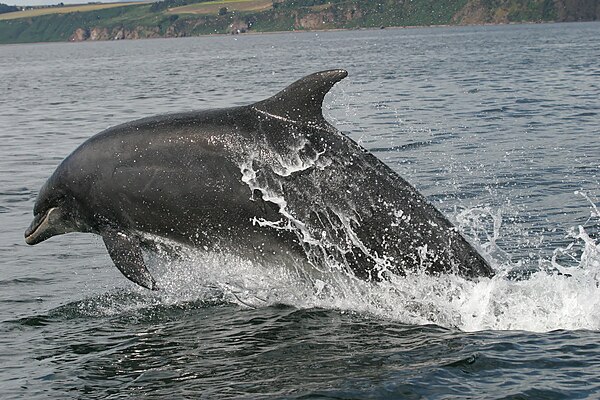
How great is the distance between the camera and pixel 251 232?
10.8 metres

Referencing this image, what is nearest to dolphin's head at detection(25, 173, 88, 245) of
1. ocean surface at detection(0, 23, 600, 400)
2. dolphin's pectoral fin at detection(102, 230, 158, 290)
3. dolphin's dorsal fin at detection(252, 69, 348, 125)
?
dolphin's pectoral fin at detection(102, 230, 158, 290)

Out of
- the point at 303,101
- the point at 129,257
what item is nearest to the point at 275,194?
the point at 303,101

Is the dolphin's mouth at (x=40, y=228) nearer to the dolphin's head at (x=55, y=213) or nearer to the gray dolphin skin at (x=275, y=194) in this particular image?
the dolphin's head at (x=55, y=213)

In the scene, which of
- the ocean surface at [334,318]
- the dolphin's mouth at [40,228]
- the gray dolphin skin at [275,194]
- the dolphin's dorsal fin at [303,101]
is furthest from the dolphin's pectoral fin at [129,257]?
the dolphin's dorsal fin at [303,101]

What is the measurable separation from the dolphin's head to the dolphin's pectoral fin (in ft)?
2.34

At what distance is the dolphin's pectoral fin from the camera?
10.7m

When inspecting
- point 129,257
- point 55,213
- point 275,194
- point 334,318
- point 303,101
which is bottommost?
point 334,318

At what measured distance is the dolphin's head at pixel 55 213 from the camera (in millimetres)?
11633

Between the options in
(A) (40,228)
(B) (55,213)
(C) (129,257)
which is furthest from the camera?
(A) (40,228)

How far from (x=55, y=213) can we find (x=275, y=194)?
3.05m

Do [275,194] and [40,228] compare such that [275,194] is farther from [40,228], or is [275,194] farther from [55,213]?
[40,228]

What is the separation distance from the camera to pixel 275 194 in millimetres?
10516

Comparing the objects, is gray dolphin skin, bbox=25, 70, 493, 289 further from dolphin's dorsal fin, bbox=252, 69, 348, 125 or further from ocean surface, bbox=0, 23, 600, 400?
ocean surface, bbox=0, 23, 600, 400

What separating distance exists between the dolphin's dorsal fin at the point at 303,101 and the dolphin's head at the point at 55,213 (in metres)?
2.68
